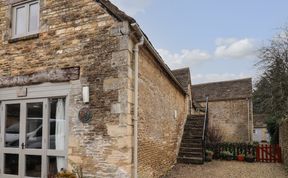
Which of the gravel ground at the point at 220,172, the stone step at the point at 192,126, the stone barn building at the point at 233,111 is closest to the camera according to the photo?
the gravel ground at the point at 220,172

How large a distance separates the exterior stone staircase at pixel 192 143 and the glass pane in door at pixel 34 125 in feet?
23.2

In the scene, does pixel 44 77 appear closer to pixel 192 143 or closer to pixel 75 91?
pixel 75 91

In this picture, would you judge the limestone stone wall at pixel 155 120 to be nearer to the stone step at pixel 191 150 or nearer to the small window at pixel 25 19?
the stone step at pixel 191 150

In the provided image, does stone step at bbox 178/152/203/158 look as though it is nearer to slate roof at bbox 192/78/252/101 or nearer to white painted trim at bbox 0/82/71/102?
white painted trim at bbox 0/82/71/102

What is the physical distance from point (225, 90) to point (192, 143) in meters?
17.1

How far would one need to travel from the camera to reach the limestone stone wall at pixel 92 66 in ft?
23.0

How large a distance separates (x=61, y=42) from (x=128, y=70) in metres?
2.29

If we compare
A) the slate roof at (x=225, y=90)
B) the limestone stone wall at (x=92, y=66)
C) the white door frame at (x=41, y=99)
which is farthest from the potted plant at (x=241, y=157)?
the slate roof at (x=225, y=90)

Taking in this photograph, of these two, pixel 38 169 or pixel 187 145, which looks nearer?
pixel 38 169

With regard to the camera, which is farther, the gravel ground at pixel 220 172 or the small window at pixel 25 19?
the gravel ground at pixel 220 172

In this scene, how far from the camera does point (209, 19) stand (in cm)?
1207

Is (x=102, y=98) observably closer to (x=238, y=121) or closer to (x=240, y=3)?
(x=240, y=3)

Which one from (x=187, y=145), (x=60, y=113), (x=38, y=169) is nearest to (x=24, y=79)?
(x=60, y=113)

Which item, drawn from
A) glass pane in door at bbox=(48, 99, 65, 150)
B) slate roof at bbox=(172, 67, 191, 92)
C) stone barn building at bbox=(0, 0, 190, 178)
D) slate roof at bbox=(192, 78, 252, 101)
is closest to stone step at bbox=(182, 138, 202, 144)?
slate roof at bbox=(172, 67, 191, 92)
